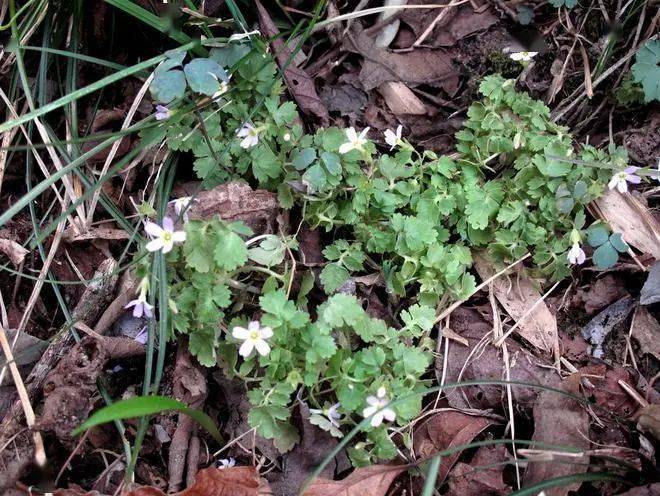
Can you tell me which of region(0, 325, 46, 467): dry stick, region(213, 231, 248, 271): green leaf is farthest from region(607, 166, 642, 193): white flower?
region(0, 325, 46, 467): dry stick

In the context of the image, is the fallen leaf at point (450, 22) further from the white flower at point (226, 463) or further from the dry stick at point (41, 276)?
the white flower at point (226, 463)

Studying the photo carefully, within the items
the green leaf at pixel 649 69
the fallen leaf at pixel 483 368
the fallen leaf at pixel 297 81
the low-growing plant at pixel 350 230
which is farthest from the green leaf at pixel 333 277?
the green leaf at pixel 649 69

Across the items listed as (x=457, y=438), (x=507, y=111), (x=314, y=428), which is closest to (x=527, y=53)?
(x=507, y=111)

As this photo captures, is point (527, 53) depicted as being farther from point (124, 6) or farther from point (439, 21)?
point (124, 6)

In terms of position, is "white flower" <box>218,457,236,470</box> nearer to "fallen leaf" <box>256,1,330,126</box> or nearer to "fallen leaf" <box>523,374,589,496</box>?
"fallen leaf" <box>523,374,589,496</box>

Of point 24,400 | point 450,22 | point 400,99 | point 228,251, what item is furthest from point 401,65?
point 24,400

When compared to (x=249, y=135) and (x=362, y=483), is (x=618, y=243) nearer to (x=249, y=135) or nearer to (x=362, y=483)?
(x=362, y=483)

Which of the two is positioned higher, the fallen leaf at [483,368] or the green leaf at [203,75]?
the green leaf at [203,75]

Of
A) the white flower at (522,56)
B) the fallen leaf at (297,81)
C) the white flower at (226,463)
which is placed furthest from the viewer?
the fallen leaf at (297,81)
